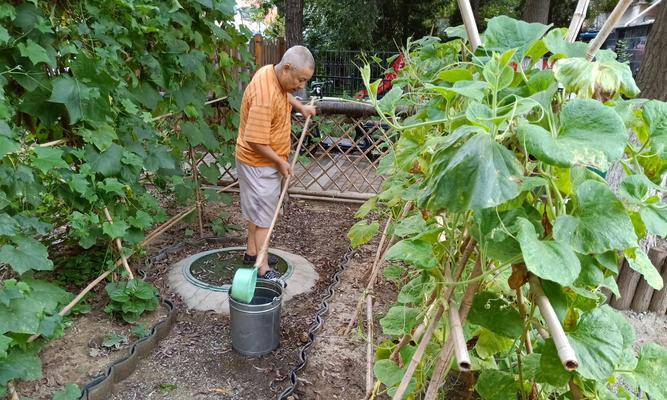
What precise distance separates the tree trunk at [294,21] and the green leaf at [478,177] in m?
7.66

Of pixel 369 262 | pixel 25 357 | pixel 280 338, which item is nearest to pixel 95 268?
pixel 25 357

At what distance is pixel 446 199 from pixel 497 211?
111 millimetres

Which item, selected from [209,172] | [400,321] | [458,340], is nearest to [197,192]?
[209,172]

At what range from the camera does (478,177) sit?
2.03 ft

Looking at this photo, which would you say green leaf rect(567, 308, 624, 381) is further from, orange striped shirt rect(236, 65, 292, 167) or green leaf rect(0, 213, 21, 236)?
orange striped shirt rect(236, 65, 292, 167)

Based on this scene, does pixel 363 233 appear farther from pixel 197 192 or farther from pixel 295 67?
pixel 197 192

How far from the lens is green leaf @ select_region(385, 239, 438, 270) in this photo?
0.95 m

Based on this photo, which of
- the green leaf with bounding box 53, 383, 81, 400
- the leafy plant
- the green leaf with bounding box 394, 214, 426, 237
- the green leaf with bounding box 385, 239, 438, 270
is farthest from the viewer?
the leafy plant

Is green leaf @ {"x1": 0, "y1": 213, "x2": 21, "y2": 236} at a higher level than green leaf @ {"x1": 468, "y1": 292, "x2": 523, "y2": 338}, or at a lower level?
lower

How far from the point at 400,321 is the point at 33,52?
5.66 ft

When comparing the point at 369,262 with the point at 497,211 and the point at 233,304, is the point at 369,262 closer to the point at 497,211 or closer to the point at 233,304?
the point at 233,304

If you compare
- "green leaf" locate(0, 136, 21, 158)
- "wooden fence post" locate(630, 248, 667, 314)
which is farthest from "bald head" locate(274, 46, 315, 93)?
"wooden fence post" locate(630, 248, 667, 314)

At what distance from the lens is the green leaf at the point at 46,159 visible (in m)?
1.72

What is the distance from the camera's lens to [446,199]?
655 millimetres
